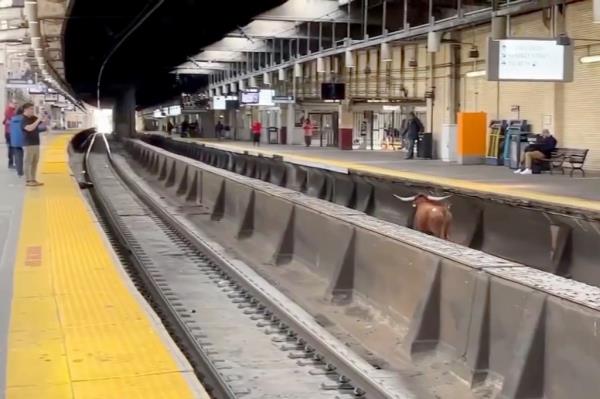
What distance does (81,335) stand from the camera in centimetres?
527

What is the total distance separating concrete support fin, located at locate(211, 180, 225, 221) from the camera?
50.5ft

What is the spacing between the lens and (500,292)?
510 cm

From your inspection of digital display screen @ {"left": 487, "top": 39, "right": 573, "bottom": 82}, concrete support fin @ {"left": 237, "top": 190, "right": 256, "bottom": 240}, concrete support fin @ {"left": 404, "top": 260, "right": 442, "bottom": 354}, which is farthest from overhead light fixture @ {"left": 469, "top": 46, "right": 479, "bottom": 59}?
concrete support fin @ {"left": 404, "top": 260, "right": 442, "bottom": 354}

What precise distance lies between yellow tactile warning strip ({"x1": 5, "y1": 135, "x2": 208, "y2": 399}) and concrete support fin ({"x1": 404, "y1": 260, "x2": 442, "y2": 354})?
1934 mm

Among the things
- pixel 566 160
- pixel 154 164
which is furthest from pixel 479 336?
pixel 154 164

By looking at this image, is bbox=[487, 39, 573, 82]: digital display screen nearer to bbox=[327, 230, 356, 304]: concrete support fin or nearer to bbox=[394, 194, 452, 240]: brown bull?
bbox=[394, 194, 452, 240]: brown bull

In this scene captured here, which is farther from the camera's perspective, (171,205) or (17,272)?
(171,205)

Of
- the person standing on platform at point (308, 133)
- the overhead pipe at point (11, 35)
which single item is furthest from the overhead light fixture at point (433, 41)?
the person standing on platform at point (308, 133)

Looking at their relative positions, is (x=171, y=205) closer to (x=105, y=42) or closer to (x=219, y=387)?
(x=219, y=387)

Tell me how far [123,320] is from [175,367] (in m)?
1.20

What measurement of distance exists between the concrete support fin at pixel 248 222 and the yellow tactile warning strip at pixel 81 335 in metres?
4.02

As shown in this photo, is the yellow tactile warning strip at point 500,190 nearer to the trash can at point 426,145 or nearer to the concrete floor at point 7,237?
the concrete floor at point 7,237

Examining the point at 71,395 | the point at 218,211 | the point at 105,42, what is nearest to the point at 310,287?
the point at 71,395

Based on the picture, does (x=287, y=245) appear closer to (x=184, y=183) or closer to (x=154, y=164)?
(x=184, y=183)
